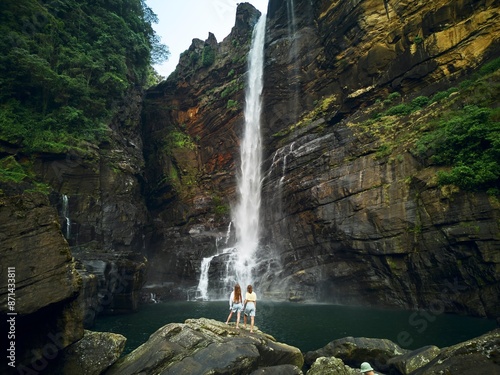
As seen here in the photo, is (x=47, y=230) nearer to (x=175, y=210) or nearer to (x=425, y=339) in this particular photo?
(x=425, y=339)

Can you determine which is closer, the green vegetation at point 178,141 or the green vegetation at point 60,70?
the green vegetation at point 60,70

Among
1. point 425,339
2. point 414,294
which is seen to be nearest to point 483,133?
point 414,294

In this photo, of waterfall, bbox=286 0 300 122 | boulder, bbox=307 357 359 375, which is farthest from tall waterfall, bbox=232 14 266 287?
boulder, bbox=307 357 359 375

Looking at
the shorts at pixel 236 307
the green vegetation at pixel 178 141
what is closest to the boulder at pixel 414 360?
the shorts at pixel 236 307

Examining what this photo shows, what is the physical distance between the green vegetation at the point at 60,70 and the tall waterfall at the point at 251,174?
15.0 metres

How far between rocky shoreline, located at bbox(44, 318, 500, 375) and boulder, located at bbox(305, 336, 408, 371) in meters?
0.17

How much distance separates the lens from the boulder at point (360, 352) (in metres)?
11.5

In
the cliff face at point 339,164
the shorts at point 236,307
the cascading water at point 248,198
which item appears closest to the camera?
the shorts at point 236,307

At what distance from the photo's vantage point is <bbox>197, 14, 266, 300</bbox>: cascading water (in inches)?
1207

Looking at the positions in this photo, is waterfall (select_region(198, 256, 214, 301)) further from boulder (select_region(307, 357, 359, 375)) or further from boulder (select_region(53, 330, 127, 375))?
boulder (select_region(307, 357, 359, 375))

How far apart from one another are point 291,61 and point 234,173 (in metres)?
14.9

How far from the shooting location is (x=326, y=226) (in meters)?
25.2

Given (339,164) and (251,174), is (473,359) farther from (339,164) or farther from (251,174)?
(251,174)

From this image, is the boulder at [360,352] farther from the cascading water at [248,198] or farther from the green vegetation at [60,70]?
the green vegetation at [60,70]
